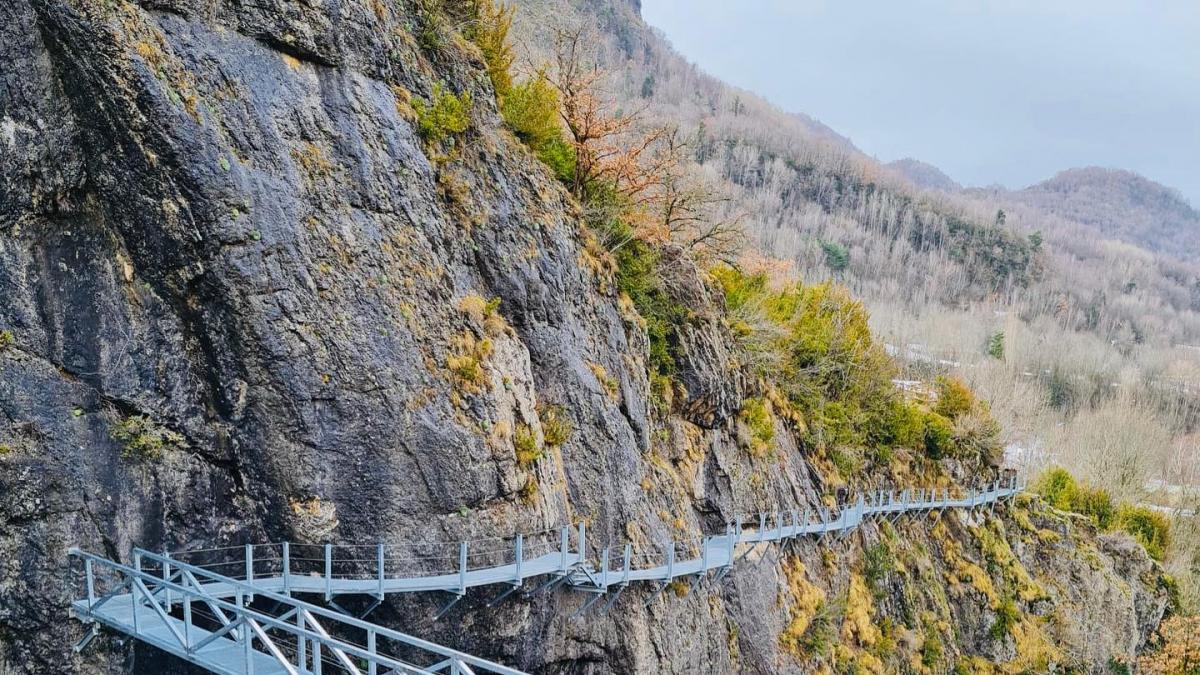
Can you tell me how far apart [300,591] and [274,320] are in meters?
3.85

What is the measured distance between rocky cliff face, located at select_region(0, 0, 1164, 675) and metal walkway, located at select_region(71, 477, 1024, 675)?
303 millimetres

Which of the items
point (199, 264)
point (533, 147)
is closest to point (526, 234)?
point (533, 147)

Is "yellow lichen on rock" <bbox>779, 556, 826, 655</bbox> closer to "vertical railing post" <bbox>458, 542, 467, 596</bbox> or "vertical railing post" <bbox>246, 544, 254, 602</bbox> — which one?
"vertical railing post" <bbox>458, 542, 467, 596</bbox>

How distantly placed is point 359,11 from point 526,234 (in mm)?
4802

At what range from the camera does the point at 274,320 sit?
11180mm

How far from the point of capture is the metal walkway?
31.8 ft

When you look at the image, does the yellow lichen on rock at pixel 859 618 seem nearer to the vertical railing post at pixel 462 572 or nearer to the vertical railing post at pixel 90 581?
the vertical railing post at pixel 462 572

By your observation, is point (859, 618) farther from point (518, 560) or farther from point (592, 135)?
point (592, 135)

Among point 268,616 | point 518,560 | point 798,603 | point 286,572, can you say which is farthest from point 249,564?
point 798,603

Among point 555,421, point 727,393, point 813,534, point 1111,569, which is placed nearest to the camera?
point 555,421

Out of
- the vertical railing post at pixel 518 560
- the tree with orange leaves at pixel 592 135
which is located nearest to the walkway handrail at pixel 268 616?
the vertical railing post at pixel 518 560

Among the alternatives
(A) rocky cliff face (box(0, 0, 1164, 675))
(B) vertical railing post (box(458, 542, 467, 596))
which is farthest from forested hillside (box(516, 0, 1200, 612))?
(B) vertical railing post (box(458, 542, 467, 596))

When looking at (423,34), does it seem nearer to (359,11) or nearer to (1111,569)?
(359,11)

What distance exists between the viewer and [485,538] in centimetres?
1252
